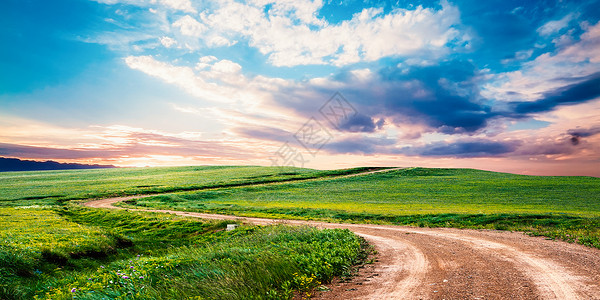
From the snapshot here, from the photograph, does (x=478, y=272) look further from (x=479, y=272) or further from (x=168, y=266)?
(x=168, y=266)

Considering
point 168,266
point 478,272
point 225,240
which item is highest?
point 478,272

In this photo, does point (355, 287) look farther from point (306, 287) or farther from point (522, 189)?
point (522, 189)

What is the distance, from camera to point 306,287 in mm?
8289

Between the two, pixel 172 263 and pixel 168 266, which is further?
pixel 172 263

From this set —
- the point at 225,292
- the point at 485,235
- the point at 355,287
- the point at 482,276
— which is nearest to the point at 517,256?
the point at 482,276

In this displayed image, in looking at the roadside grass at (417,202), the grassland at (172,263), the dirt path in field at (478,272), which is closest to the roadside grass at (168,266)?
the grassland at (172,263)

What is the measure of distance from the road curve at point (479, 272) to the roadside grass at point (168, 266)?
140 centimetres

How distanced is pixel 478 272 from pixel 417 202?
3725cm

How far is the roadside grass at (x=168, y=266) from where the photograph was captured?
25.1 feet

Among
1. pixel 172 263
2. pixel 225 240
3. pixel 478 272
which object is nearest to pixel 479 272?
pixel 478 272

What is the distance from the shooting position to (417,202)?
45.0 meters

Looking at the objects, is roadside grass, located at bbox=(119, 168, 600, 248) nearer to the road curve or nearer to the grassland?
the road curve

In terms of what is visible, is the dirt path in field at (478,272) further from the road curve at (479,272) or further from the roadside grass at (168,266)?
the roadside grass at (168,266)

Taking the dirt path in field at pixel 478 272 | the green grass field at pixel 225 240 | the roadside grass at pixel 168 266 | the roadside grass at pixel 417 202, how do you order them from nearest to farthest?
the roadside grass at pixel 168 266, the dirt path in field at pixel 478 272, the green grass field at pixel 225 240, the roadside grass at pixel 417 202
